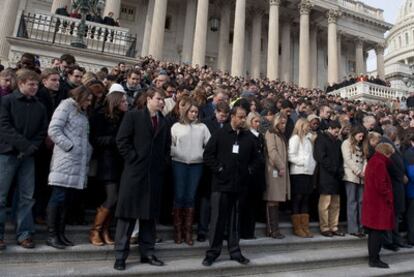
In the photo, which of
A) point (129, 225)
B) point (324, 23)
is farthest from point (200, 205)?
point (324, 23)

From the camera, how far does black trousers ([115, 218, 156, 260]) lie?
3.91m

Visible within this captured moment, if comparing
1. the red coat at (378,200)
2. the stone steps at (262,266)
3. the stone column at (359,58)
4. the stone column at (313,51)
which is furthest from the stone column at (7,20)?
the stone column at (359,58)

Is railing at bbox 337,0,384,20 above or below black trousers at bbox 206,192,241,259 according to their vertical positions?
above

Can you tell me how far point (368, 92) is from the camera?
23797 mm

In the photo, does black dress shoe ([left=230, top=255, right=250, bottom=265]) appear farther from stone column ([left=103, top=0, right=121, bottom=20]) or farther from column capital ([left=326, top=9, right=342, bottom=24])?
column capital ([left=326, top=9, right=342, bottom=24])

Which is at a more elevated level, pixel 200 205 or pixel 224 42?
pixel 224 42

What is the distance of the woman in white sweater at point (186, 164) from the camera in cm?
474

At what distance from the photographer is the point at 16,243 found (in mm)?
4043

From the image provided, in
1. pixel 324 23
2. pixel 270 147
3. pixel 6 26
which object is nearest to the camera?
pixel 270 147

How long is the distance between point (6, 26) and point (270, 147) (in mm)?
20773

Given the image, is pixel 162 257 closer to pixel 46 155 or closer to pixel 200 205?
pixel 200 205

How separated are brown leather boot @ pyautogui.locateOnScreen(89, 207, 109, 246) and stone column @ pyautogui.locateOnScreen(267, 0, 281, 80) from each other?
77.9 feet

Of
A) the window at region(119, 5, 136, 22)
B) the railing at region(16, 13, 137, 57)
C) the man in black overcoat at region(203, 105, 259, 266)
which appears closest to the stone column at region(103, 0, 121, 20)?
the window at region(119, 5, 136, 22)

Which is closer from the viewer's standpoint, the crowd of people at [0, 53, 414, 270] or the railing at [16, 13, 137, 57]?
the crowd of people at [0, 53, 414, 270]
